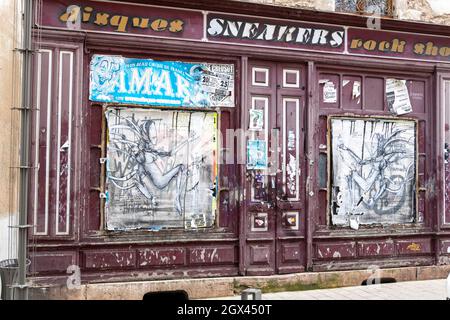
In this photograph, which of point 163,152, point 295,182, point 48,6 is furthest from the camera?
point 295,182

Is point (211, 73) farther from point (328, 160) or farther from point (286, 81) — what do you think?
point (328, 160)

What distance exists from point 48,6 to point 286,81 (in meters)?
3.19

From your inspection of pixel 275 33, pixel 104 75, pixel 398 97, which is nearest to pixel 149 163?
pixel 104 75

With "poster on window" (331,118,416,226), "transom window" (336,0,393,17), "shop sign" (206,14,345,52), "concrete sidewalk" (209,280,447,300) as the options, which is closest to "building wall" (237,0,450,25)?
"transom window" (336,0,393,17)

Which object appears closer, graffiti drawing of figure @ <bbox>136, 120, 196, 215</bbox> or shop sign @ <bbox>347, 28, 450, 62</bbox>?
graffiti drawing of figure @ <bbox>136, 120, 196, 215</bbox>

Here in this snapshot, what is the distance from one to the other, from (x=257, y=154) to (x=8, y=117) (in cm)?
313

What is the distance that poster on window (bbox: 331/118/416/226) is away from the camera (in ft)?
27.3

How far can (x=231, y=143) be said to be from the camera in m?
7.82

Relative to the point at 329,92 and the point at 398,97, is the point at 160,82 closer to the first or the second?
the point at 329,92

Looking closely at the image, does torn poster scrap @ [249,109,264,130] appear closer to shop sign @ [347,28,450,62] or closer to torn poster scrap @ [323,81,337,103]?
torn poster scrap @ [323,81,337,103]

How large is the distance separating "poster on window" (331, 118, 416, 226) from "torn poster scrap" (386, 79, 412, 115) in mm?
190

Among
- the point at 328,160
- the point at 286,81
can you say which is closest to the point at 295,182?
the point at 328,160

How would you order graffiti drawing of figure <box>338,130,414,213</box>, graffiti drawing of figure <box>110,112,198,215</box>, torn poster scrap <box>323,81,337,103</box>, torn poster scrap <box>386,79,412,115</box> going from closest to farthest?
graffiti drawing of figure <box>110,112,198,215</box> → torn poster scrap <box>323,81,337,103</box> → graffiti drawing of figure <box>338,130,414,213</box> → torn poster scrap <box>386,79,412,115</box>

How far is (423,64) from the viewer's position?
28.7 ft
